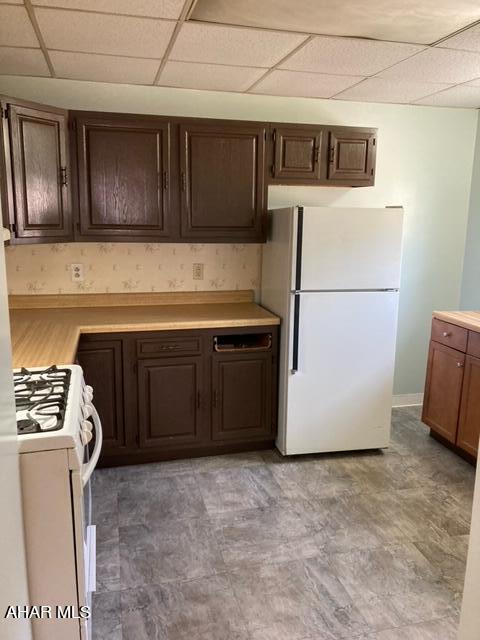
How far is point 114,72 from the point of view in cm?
301

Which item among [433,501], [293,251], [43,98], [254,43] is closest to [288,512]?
[433,501]

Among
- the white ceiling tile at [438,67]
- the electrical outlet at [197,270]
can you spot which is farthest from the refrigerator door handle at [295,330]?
the white ceiling tile at [438,67]

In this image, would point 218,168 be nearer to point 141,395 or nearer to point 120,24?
point 120,24

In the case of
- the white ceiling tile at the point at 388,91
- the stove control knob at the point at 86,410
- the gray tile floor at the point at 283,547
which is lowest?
the gray tile floor at the point at 283,547

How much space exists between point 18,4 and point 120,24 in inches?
16.3

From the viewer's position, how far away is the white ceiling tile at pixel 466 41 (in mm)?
2281

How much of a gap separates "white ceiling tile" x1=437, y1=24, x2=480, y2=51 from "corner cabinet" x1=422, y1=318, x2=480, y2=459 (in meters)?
1.61

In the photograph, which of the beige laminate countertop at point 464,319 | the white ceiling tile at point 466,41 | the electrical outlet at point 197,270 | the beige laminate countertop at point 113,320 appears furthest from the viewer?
the electrical outlet at point 197,270

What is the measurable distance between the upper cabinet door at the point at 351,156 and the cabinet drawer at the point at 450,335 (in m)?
1.12

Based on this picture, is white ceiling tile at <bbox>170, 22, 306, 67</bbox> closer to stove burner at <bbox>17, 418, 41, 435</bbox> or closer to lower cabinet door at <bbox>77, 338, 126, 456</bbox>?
lower cabinet door at <bbox>77, 338, 126, 456</bbox>

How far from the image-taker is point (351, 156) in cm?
348

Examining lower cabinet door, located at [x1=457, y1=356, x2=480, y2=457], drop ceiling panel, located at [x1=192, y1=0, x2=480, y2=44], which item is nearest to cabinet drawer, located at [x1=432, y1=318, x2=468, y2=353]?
lower cabinet door, located at [x1=457, y1=356, x2=480, y2=457]

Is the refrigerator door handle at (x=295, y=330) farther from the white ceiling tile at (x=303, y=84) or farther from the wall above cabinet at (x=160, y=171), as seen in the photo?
the white ceiling tile at (x=303, y=84)

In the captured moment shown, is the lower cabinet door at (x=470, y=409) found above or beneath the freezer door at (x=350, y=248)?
beneath
